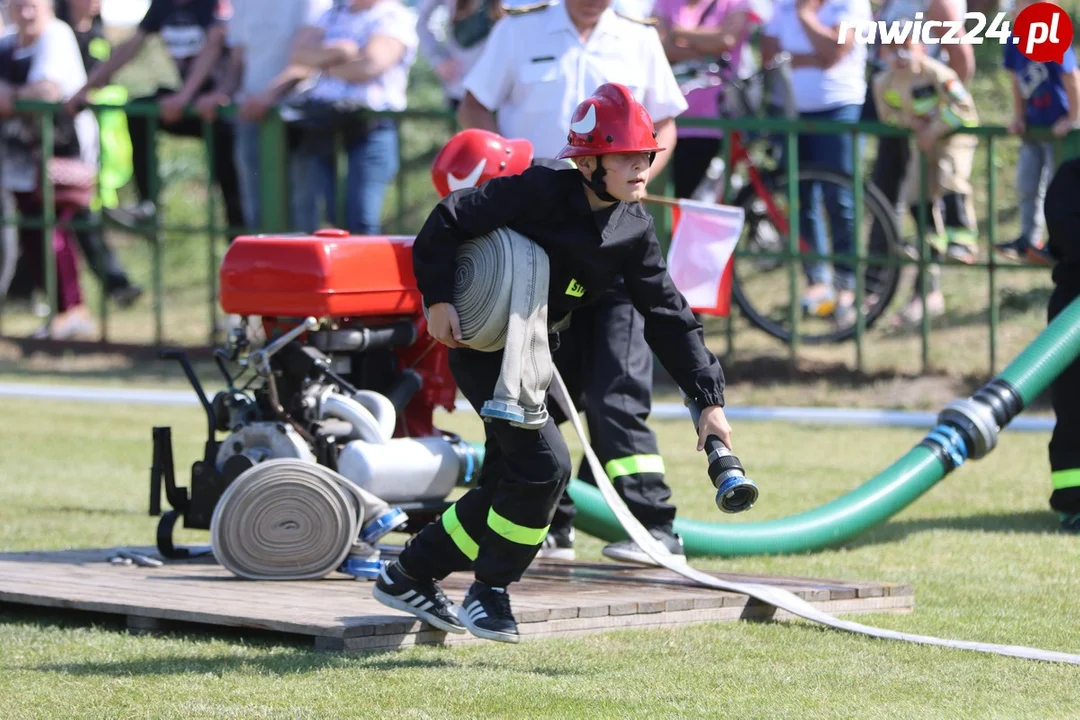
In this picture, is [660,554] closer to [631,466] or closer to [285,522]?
[631,466]

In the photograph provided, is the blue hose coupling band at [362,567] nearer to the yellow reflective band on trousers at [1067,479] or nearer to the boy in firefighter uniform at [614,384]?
the boy in firefighter uniform at [614,384]

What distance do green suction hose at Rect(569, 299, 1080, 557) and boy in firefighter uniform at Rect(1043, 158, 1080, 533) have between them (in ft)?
0.50

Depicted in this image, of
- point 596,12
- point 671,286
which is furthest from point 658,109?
point 671,286

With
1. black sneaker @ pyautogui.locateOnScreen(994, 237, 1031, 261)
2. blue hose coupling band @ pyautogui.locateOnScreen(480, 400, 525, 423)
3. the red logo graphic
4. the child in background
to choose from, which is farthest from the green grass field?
the red logo graphic

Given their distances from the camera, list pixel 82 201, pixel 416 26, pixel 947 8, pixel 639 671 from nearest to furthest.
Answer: pixel 639 671 < pixel 947 8 < pixel 416 26 < pixel 82 201

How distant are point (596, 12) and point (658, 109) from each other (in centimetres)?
44

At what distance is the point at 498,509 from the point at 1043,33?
649cm

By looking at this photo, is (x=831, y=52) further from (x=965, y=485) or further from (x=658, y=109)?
(x=658, y=109)

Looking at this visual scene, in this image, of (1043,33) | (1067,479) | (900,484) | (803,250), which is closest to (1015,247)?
(1043,33)

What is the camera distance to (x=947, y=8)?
36.4 feet

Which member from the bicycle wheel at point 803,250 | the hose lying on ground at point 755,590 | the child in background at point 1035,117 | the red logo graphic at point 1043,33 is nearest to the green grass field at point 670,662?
the hose lying on ground at point 755,590

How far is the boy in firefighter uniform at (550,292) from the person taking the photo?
5336mm

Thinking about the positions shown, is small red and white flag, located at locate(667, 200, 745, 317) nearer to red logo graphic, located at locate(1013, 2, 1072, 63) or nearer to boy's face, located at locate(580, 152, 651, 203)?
boy's face, located at locate(580, 152, 651, 203)

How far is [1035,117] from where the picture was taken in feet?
36.1
